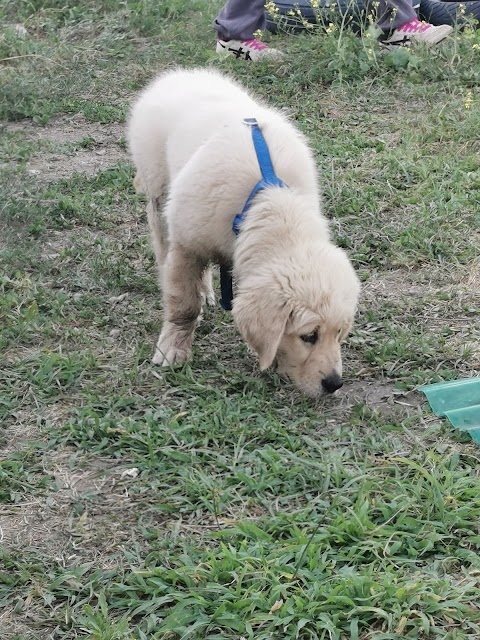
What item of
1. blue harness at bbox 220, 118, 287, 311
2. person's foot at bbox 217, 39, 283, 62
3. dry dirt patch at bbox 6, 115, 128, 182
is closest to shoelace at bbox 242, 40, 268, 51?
person's foot at bbox 217, 39, 283, 62

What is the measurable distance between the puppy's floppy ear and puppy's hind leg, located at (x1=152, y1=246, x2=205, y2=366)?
1.98ft

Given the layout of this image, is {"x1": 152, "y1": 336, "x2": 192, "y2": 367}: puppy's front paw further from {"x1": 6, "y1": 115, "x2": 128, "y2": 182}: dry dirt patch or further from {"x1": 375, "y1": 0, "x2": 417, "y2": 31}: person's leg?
{"x1": 375, "y1": 0, "x2": 417, "y2": 31}: person's leg

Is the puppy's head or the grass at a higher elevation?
the puppy's head

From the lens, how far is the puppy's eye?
334cm

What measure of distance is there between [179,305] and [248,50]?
13.3 ft

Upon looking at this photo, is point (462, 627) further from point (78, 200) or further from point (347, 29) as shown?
point (347, 29)

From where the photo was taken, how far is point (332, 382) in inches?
135

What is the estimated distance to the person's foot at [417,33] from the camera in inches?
276

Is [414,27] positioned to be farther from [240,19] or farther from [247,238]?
[247,238]

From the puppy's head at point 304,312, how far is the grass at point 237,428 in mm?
211

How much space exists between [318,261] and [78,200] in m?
2.50

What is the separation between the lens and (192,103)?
13.7 ft

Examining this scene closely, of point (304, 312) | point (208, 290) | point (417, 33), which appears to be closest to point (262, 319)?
point (304, 312)

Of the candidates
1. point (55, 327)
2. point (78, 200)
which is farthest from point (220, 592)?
point (78, 200)
